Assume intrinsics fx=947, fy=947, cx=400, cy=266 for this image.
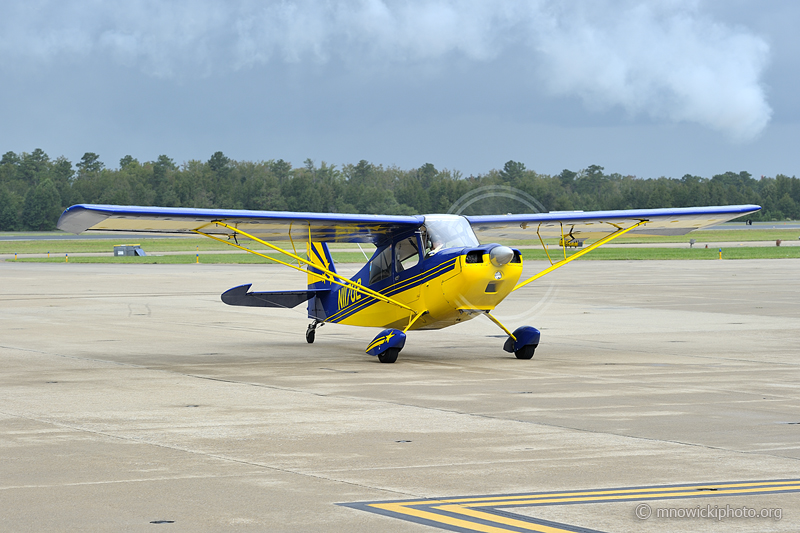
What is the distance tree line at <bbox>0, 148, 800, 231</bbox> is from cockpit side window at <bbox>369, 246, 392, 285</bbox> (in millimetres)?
91463

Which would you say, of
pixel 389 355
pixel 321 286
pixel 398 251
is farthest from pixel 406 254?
pixel 321 286

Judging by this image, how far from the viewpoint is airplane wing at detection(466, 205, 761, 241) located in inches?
691

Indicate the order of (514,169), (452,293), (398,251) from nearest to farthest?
(452,293), (398,251), (514,169)

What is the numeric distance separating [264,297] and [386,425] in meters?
8.90

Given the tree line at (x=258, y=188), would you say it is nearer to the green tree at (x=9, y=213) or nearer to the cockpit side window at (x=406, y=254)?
the green tree at (x=9, y=213)

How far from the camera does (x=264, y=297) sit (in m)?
17.9

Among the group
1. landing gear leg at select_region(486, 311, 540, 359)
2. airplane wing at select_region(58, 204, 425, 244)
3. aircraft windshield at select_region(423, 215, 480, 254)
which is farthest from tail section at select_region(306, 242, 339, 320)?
landing gear leg at select_region(486, 311, 540, 359)

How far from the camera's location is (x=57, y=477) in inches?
281

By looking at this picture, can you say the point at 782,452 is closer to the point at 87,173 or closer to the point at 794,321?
the point at 794,321

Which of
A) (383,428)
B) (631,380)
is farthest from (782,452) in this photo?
(631,380)

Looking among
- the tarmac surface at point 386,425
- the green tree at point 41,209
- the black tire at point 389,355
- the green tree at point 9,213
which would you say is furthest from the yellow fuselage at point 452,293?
the green tree at point 9,213

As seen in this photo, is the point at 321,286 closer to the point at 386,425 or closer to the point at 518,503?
the point at 386,425

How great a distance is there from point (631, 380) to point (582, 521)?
7.07 m

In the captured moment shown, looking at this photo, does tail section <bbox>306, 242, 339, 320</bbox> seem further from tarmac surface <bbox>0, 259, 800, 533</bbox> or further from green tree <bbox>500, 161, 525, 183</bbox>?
green tree <bbox>500, 161, 525, 183</bbox>
